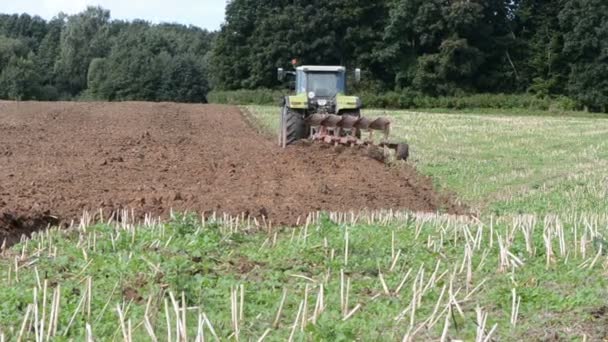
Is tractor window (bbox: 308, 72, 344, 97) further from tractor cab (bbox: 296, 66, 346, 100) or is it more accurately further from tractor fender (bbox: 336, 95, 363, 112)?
tractor fender (bbox: 336, 95, 363, 112)

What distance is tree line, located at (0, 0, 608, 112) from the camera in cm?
5238

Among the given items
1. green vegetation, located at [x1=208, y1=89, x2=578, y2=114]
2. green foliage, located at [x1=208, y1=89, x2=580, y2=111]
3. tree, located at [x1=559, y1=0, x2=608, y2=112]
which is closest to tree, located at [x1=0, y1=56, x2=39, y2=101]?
green foliage, located at [x1=208, y1=89, x2=580, y2=111]

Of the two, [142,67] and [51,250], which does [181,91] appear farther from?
[51,250]

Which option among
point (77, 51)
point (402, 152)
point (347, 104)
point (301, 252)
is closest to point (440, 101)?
point (347, 104)

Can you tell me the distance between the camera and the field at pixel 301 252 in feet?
17.5

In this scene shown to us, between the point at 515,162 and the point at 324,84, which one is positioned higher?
the point at 324,84

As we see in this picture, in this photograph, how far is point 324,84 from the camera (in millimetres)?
21406

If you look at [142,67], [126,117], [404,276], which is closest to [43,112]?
[126,117]

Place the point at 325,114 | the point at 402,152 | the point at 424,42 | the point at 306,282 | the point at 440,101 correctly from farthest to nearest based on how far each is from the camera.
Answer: the point at 424,42
the point at 440,101
the point at 325,114
the point at 402,152
the point at 306,282

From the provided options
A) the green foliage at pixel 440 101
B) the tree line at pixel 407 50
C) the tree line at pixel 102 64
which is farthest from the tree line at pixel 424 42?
the tree line at pixel 102 64

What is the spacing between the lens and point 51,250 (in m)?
7.71

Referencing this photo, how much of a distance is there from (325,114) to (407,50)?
3977 cm

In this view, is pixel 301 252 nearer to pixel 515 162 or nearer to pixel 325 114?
pixel 325 114

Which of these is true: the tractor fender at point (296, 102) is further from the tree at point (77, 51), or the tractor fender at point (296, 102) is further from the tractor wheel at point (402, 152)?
the tree at point (77, 51)
